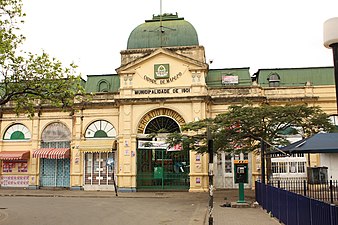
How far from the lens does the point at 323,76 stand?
97.0 ft

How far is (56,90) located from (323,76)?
2244 centimetres

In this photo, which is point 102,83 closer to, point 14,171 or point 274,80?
point 14,171

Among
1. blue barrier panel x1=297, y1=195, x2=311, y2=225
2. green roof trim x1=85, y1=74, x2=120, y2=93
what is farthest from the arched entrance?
blue barrier panel x1=297, y1=195, x2=311, y2=225

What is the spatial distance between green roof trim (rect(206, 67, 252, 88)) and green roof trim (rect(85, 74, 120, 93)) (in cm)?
765

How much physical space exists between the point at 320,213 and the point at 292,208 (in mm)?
2931

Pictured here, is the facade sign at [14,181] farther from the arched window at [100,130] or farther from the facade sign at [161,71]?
the facade sign at [161,71]

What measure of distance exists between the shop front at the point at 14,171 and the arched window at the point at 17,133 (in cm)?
129

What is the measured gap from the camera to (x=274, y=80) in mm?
29922

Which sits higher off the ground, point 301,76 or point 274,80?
point 301,76

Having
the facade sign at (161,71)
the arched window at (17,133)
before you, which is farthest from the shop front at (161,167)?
the arched window at (17,133)

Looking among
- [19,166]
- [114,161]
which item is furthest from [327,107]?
[19,166]

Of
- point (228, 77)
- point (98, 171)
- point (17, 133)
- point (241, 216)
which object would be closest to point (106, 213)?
point (241, 216)

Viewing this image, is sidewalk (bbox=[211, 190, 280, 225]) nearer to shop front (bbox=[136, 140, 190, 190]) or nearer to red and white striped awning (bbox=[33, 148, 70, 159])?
shop front (bbox=[136, 140, 190, 190])

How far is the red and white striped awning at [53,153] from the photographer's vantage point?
28.5 meters
